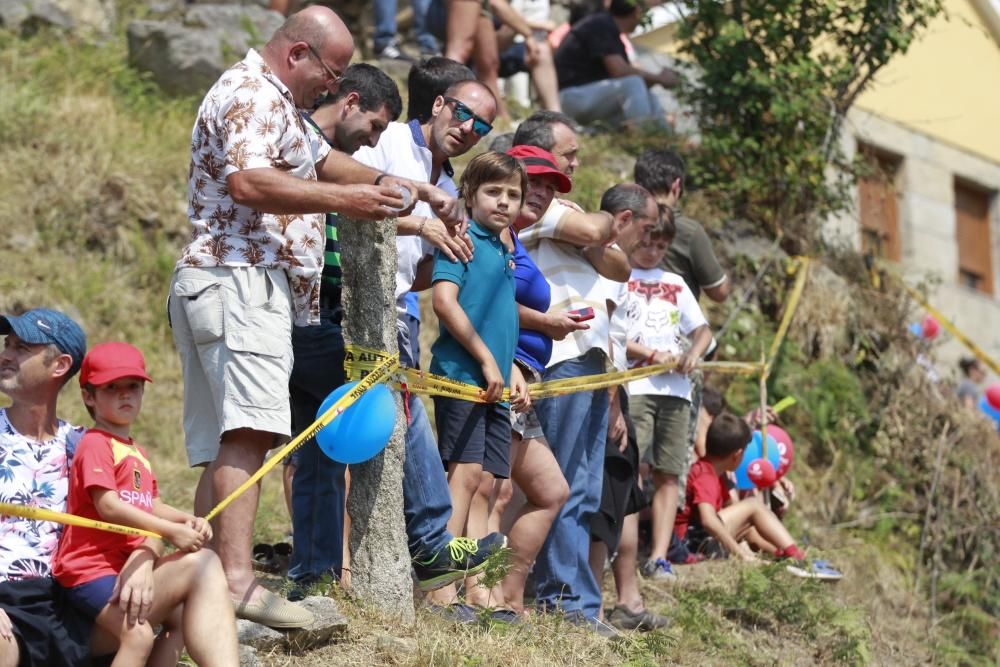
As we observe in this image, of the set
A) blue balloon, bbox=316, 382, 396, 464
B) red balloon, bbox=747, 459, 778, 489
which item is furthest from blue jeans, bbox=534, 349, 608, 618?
red balloon, bbox=747, 459, 778, 489

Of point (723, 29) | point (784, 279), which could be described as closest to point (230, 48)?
point (723, 29)

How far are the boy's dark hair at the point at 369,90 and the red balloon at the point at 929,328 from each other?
6679mm

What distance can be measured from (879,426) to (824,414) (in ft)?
1.58

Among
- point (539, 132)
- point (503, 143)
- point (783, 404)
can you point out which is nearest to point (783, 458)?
point (783, 404)

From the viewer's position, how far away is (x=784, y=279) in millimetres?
→ 10945

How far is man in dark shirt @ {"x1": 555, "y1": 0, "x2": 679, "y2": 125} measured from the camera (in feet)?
40.5

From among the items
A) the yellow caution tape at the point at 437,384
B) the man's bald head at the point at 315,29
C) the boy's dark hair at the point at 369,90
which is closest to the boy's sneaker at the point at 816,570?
the yellow caution tape at the point at 437,384

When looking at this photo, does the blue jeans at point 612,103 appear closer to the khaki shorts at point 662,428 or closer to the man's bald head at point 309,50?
the khaki shorts at point 662,428

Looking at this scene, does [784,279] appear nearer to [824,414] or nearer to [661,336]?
[824,414]

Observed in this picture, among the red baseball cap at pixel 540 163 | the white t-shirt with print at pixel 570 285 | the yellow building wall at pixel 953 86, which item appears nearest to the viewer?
the red baseball cap at pixel 540 163

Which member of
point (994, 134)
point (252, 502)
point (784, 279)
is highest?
point (252, 502)

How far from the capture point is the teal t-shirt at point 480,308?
562cm

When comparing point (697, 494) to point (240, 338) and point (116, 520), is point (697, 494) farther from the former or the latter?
point (116, 520)

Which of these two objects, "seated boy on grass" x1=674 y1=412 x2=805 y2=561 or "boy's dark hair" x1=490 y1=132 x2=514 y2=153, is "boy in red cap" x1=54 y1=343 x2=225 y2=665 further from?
"seated boy on grass" x1=674 y1=412 x2=805 y2=561
